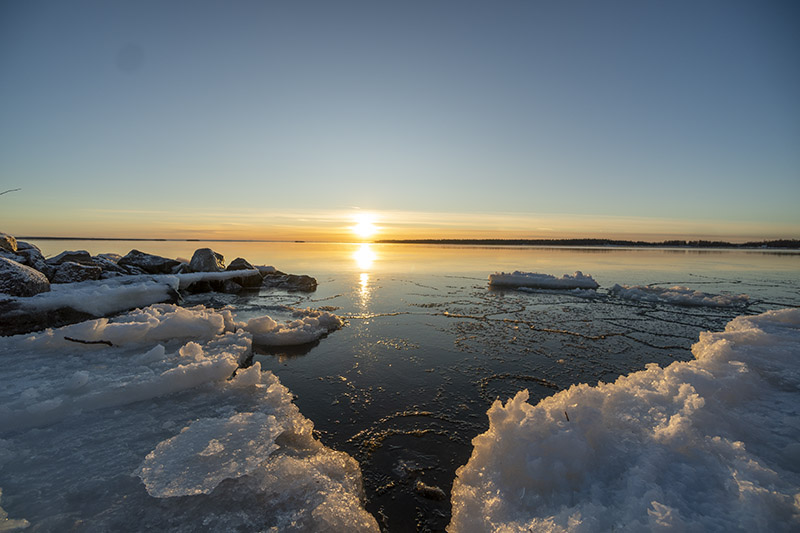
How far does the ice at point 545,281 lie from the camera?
49.4 feet

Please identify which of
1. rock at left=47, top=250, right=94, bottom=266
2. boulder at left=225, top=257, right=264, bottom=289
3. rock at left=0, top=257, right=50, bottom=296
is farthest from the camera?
boulder at left=225, top=257, right=264, bottom=289

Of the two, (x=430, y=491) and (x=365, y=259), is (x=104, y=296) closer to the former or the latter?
(x=430, y=491)

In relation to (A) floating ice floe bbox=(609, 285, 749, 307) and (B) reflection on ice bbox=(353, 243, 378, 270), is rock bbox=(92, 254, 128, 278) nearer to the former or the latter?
(B) reflection on ice bbox=(353, 243, 378, 270)

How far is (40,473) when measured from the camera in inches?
106

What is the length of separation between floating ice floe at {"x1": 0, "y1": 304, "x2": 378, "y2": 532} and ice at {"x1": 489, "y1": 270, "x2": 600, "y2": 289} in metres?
12.9

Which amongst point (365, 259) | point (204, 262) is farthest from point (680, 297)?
point (365, 259)

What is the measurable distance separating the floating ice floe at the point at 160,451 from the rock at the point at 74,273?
21.4ft

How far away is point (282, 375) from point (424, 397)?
7.51 feet

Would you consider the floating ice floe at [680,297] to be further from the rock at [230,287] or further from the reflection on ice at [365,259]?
the reflection on ice at [365,259]

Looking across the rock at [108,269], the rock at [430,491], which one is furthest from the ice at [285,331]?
the rock at [108,269]

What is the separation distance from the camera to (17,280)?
279 inches

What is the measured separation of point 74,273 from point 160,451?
11.0 m

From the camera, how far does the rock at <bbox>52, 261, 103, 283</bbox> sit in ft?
33.7

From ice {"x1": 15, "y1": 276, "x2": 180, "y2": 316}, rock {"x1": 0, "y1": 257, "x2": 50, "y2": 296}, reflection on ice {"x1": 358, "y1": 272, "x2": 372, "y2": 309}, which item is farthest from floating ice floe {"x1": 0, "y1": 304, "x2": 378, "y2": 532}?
reflection on ice {"x1": 358, "y1": 272, "x2": 372, "y2": 309}
